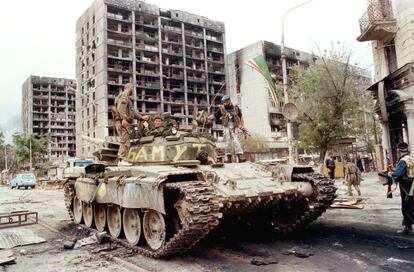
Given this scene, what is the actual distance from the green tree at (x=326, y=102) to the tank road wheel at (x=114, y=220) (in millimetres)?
13304

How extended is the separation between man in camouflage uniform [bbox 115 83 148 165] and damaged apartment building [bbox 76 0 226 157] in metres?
40.4

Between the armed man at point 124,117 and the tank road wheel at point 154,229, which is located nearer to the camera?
the tank road wheel at point 154,229

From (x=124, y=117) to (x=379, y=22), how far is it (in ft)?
45.8

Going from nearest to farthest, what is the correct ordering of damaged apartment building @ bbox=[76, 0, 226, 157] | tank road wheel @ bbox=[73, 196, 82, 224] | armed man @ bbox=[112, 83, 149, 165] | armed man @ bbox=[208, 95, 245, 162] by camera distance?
1. armed man @ bbox=[112, 83, 149, 165]
2. armed man @ bbox=[208, 95, 245, 162]
3. tank road wheel @ bbox=[73, 196, 82, 224]
4. damaged apartment building @ bbox=[76, 0, 226, 157]

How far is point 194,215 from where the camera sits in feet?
18.7

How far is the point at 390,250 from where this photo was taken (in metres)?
6.38

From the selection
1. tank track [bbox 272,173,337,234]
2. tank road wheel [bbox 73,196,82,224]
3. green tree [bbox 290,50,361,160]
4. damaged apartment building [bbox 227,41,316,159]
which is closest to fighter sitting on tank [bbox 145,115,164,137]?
tank track [bbox 272,173,337,234]

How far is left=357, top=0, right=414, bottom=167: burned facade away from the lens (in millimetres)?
16250

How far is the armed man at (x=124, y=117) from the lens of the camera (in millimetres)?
8867

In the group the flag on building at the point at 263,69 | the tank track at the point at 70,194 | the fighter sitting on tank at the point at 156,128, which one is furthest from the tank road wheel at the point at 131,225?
the flag on building at the point at 263,69

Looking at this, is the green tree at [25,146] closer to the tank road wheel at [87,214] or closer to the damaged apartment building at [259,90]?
the damaged apartment building at [259,90]

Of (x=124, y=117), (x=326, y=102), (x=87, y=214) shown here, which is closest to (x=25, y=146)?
(x=326, y=102)

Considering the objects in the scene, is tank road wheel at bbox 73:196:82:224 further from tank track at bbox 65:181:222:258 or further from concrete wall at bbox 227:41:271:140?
concrete wall at bbox 227:41:271:140

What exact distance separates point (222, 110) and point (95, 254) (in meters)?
4.50
